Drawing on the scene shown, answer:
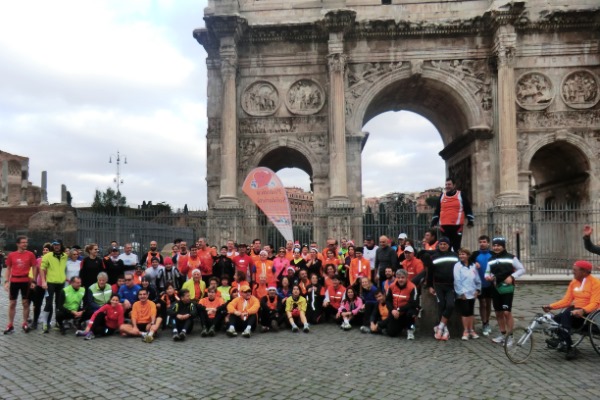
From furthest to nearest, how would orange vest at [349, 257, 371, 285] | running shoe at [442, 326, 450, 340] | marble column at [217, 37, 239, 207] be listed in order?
marble column at [217, 37, 239, 207], orange vest at [349, 257, 371, 285], running shoe at [442, 326, 450, 340]

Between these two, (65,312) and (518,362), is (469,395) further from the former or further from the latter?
(65,312)

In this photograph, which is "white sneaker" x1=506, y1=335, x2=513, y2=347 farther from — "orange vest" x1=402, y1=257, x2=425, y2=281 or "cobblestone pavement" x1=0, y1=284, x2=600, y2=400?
"orange vest" x1=402, y1=257, x2=425, y2=281

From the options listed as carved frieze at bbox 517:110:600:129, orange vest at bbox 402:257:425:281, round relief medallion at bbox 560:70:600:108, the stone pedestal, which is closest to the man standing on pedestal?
orange vest at bbox 402:257:425:281

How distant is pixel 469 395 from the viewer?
5.61m

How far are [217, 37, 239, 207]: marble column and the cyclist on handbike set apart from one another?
43.1ft

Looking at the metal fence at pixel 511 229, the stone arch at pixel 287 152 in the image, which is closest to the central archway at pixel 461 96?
the stone arch at pixel 287 152

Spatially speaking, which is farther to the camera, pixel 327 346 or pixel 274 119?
pixel 274 119

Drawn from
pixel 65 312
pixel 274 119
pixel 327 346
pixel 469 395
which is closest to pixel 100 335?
pixel 65 312

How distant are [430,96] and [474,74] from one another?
2.17 meters

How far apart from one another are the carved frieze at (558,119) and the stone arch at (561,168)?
517mm

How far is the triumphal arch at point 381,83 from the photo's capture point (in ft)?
61.4

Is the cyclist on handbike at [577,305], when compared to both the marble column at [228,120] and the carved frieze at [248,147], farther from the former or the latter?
the carved frieze at [248,147]

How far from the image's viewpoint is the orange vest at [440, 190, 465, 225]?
980 centimetres

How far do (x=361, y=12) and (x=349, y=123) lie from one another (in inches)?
173
